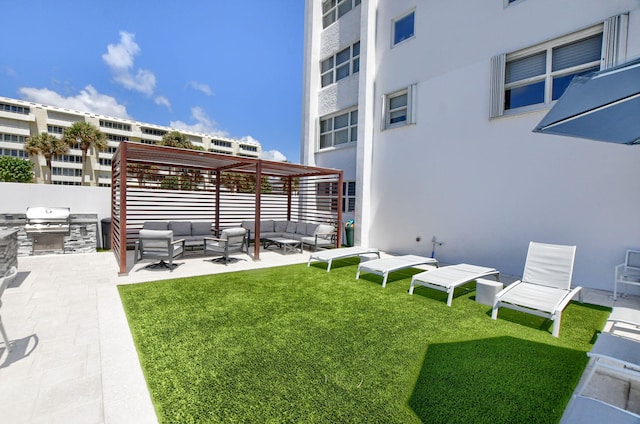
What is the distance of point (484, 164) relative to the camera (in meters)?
8.40

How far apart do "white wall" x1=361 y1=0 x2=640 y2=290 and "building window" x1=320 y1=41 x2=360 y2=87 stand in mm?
1614

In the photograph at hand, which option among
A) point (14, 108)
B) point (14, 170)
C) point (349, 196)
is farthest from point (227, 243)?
point (14, 108)

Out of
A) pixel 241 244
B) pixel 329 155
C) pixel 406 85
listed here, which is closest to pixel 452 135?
pixel 406 85

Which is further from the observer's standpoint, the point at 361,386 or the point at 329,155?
the point at 329,155

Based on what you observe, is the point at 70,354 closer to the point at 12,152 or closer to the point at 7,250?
the point at 7,250

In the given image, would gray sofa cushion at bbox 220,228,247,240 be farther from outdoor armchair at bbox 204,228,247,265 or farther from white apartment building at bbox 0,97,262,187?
white apartment building at bbox 0,97,262,187

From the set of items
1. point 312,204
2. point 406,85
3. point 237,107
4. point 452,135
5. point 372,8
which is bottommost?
point 312,204

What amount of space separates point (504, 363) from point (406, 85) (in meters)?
9.33

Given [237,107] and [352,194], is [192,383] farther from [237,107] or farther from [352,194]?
[237,107]

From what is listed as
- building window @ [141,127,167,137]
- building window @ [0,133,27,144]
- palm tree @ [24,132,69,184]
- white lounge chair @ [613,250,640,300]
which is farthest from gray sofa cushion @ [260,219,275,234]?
building window @ [141,127,167,137]

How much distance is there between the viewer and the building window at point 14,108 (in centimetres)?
4631

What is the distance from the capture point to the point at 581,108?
10.5 feet

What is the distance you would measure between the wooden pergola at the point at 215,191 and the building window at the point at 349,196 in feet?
1.49

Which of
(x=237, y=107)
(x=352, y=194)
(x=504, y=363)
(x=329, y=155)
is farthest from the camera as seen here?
(x=237, y=107)
